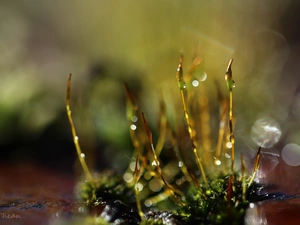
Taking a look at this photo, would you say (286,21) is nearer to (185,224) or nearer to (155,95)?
(155,95)

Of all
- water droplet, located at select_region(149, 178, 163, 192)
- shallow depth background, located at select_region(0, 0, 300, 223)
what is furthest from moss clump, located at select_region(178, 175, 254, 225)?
water droplet, located at select_region(149, 178, 163, 192)

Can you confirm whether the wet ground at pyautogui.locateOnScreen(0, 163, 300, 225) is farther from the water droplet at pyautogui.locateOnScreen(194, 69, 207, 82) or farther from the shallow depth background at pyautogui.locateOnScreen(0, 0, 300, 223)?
the water droplet at pyautogui.locateOnScreen(194, 69, 207, 82)

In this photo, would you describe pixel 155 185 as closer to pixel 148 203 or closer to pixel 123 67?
pixel 148 203

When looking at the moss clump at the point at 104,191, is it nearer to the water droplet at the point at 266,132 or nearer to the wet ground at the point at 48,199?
the wet ground at the point at 48,199

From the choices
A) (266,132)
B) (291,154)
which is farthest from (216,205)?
(266,132)

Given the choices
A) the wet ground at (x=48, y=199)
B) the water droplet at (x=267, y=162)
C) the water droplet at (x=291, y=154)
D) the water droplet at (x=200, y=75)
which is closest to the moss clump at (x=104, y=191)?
the wet ground at (x=48, y=199)

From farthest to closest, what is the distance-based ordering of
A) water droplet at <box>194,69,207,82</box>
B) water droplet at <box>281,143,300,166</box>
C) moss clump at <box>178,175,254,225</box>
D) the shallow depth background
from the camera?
water droplet at <box>194,69,207,82</box> < the shallow depth background < water droplet at <box>281,143,300,166</box> < moss clump at <box>178,175,254,225</box>

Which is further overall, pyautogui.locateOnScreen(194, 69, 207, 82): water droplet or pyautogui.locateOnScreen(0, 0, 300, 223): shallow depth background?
pyautogui.locateOnScreen(194, 69, 207, 82): water droplet

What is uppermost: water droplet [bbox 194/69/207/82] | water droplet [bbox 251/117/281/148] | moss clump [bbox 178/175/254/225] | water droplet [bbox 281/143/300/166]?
water droplet [bbox 194/69/207/82]
